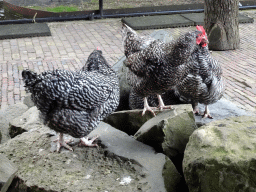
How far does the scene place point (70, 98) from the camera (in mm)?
3043

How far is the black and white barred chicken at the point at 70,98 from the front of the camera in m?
3.01

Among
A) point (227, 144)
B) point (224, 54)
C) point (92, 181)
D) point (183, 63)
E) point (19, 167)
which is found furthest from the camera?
point (224, 54)

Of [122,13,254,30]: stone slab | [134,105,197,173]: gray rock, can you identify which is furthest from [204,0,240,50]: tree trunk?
[134,105,197,173]: gray rock

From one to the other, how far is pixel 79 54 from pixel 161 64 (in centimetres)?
435

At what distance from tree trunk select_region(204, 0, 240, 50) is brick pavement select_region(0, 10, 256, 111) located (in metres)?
0.24

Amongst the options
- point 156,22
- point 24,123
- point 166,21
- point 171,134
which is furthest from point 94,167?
point 166,21

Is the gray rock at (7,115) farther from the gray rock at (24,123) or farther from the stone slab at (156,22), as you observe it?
the stone slab at (156,22)

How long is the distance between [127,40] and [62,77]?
1618 millimetres

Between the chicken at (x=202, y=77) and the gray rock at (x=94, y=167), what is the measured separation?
108 cm

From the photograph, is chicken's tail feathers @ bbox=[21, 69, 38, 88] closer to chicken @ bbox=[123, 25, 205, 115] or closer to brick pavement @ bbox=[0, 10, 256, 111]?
chicken @ bbox=[123, 25, 205, 115]

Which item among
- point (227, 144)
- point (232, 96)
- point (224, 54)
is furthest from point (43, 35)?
point (227, 144)

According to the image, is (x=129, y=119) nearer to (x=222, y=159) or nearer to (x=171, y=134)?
(x=171, y=134)

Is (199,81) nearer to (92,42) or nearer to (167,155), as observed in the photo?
(167,155)

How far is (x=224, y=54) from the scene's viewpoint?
314 inches
